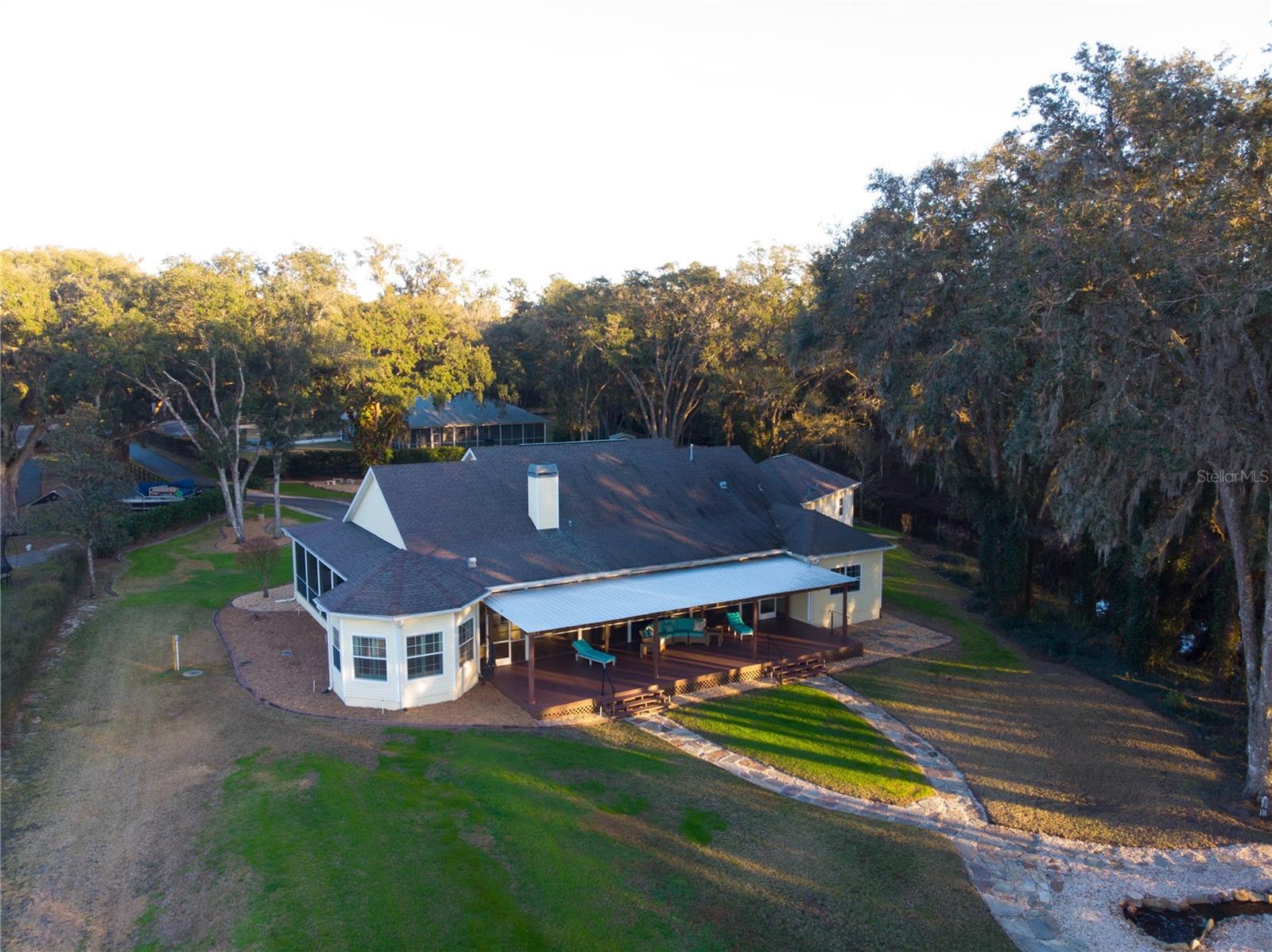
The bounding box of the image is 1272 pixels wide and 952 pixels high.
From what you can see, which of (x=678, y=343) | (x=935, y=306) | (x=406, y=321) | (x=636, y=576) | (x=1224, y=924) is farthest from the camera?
(x=678, y=343)

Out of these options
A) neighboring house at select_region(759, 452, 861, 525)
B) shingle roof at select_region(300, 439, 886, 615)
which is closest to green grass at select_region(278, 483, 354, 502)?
shingle roof at select_region(300, 439, 886, 615)

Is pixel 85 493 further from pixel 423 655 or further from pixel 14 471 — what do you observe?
pixel 423 655

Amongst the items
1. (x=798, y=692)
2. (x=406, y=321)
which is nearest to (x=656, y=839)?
(x=798, y=692)

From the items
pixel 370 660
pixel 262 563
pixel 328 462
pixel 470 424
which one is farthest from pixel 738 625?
pixel 470 424

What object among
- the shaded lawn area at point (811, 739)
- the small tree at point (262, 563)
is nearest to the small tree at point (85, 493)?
the small tree at point (262, 563)

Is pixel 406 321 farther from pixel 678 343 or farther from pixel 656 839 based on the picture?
pixel 656 839

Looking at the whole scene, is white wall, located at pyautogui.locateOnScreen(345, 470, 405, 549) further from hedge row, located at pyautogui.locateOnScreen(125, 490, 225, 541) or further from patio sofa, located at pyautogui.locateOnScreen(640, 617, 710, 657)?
hedge row, located at pyautogui.locateOnScreen(125, 490, 225, 541)

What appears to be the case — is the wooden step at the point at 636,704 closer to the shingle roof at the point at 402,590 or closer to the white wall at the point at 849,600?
the shingle roof at the point at 402,590
